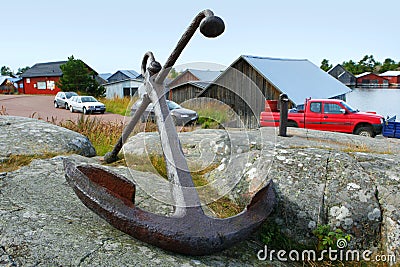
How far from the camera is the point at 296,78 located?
55.0ft

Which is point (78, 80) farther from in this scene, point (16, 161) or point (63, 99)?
point (16, 161)

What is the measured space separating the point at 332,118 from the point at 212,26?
29.0 ft

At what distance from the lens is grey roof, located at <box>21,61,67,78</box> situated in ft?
119

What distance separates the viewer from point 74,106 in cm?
1830

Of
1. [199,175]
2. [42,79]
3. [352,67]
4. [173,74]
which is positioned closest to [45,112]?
[199,175]

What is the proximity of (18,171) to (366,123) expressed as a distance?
9226 mm

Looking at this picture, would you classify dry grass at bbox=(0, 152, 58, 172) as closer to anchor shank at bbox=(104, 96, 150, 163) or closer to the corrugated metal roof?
anchor shank at bbox=(104, 96, 150, 163)

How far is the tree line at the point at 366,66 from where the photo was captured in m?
53.8

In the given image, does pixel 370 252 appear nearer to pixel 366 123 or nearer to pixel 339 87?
pixel 366 123

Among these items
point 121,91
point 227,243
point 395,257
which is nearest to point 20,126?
point 227,243

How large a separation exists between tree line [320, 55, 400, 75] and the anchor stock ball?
2157 inches

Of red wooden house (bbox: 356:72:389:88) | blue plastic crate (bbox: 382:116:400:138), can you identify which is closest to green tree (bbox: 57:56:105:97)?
blue plastic crate (bbox: 382:116:400:138)

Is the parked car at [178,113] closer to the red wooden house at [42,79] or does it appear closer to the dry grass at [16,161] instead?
the dry grass at [16,161]

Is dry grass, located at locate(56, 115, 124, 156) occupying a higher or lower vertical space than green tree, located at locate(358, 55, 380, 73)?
lower
